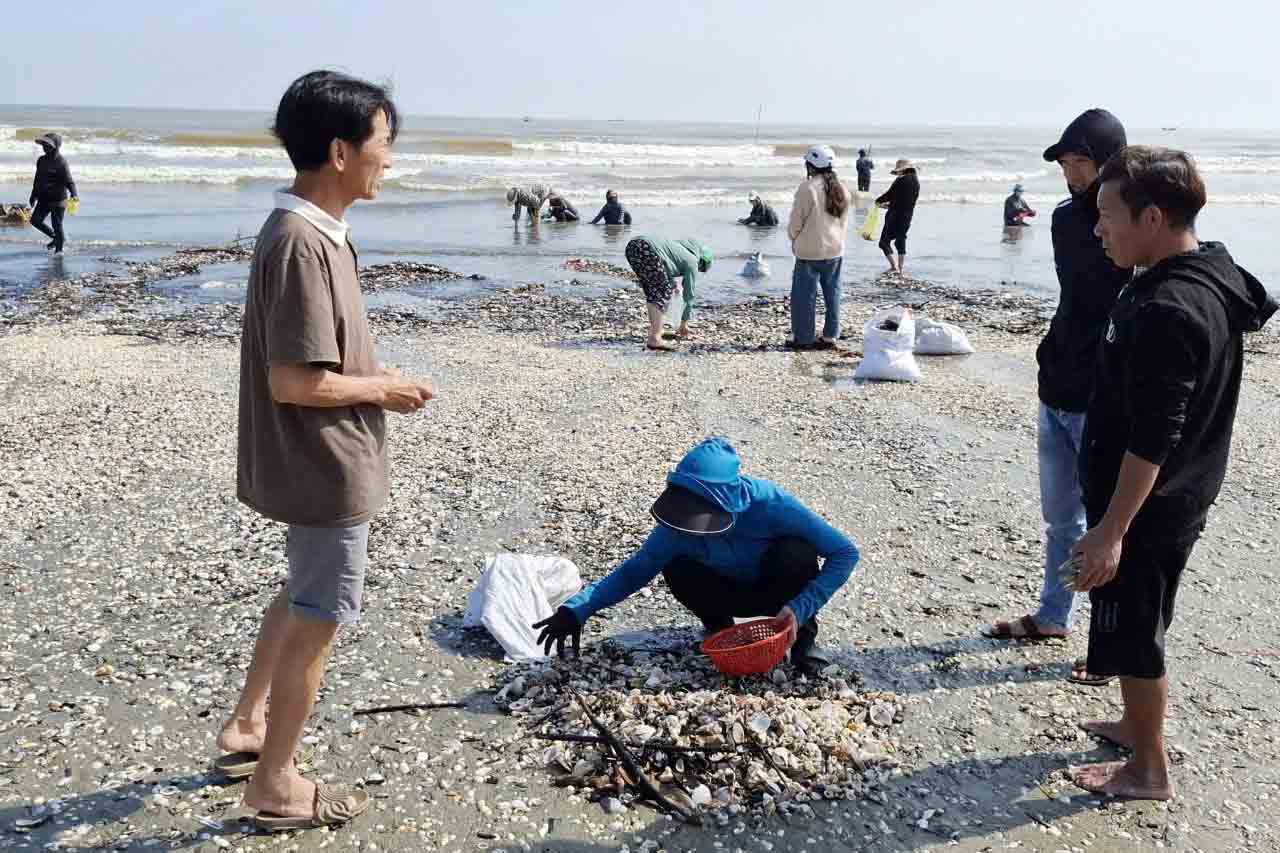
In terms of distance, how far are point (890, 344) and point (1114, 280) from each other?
16.6 feet

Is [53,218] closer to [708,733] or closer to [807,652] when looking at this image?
[807,652]

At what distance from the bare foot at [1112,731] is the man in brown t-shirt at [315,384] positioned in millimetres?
2586

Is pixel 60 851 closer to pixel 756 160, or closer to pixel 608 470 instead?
pixel 608 470

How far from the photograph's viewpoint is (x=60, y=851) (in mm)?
2941

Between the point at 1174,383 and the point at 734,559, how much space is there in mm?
1663

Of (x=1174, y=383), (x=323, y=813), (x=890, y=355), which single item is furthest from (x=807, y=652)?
(x=890, y=355)

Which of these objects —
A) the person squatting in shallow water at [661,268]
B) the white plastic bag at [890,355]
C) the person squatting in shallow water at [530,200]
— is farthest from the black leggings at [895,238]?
the person squatting in shallow water at [530,200]

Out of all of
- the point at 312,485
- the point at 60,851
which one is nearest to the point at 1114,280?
the point at 312,485

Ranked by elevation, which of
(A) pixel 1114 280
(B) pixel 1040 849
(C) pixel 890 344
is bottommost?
(B) pixel 1040 849

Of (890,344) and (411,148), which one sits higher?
(411,148)

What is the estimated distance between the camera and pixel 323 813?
3033mm

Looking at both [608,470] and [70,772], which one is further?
[608,470]

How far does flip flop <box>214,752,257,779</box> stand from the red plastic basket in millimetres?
1570

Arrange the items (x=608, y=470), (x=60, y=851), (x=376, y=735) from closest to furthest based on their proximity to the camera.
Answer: (x=60, y=851) → (x=376, y=735) → (x=608, y=470)
